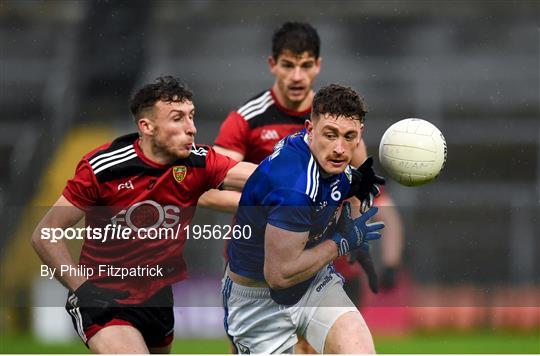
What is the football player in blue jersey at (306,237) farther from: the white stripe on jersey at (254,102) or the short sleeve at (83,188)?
the white stripe on jersey at (254,102)

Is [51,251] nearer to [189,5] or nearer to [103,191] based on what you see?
[103,191]

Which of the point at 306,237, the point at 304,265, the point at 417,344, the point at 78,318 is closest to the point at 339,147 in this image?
the point at 306,237

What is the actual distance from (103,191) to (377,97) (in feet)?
27.8

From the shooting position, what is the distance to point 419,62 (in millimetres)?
12719

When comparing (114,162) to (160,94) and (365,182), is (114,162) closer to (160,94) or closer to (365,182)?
(160,94)

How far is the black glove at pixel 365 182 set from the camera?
423 cm

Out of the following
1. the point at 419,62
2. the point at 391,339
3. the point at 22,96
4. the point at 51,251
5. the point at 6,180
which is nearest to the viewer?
the point at 51,251

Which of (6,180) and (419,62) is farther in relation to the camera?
(419,62)

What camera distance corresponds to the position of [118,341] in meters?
4.19

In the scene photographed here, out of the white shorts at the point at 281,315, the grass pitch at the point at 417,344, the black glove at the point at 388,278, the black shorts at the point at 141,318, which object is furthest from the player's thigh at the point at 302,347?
the grass pitch at the point at 417,344

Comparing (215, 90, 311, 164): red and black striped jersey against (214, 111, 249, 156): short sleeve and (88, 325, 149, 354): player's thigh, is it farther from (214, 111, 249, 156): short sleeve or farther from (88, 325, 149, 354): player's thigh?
(88, 325, 149, 354): player's thigh

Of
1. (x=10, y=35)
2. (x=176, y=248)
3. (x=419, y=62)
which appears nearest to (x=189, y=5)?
(x=10, y=35)

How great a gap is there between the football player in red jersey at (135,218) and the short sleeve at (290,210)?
23.3 inches

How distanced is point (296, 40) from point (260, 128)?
1.69ft
